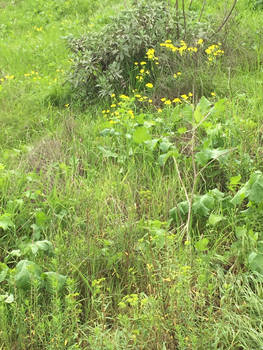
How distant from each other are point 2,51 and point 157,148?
14.6 ft

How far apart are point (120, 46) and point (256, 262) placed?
3.08 meters

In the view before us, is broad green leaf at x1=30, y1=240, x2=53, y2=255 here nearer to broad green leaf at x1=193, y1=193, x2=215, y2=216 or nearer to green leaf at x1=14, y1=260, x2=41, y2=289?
green leaf at x1=14, y1=260, x2=41, y2=289

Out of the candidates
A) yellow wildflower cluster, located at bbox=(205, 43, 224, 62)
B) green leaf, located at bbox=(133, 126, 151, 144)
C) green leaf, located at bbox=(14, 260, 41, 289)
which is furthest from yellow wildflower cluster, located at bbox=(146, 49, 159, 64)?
green leaf, located at bbox=(14, 260, 41, 289)

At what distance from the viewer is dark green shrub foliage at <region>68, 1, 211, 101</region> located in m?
4.59

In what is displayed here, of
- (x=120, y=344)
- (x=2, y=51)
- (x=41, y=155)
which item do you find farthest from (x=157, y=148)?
(x=2, y=51)

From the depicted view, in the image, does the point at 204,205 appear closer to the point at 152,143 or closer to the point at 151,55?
the point at 152,143

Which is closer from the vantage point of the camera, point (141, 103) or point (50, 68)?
point (141, 103)

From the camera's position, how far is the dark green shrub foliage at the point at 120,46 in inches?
181

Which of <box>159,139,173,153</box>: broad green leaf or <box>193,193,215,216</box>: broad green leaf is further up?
<box>159,139,173,153</box>: broad green leaf

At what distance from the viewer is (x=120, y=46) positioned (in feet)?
15.0

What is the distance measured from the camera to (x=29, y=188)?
3.03 meters

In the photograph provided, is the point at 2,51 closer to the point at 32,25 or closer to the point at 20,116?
the point at 32,25

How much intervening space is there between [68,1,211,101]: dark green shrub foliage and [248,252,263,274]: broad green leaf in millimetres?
2691

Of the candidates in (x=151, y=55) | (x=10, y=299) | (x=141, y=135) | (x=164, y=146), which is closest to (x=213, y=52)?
(x=151, y=55)
